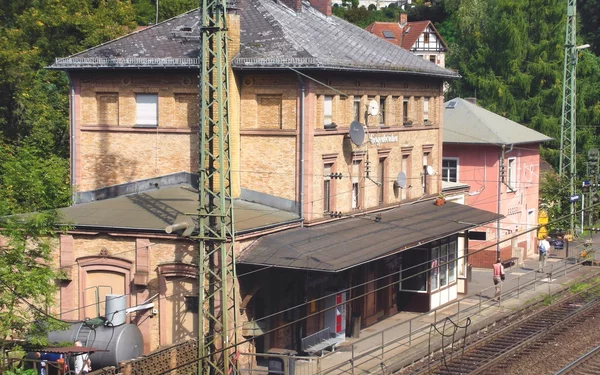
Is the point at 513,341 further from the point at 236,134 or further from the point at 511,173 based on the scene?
the point at 511,173

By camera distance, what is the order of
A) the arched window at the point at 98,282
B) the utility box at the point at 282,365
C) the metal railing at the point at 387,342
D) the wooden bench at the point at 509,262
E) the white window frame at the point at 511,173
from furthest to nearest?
the white window frame at the point at 511,173
the wooden bench at the point at 509,262
the arched window at the point at 98,282
the metal railing at the point at 387,342
the utility box at the point at 282,365

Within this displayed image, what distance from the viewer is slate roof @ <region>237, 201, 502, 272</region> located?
24.5 meters

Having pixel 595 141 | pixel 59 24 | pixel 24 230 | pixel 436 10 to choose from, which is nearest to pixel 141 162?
pixel 24 230

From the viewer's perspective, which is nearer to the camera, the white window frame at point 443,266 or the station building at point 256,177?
the station building at point 256,177

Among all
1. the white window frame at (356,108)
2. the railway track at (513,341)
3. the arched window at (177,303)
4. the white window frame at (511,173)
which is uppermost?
the white window frame at (356,108)

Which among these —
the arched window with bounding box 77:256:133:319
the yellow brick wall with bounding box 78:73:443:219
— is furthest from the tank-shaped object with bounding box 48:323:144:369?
the yellow brick wall with bounding box 78:73:443:219

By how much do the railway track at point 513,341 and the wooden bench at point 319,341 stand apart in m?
2.81

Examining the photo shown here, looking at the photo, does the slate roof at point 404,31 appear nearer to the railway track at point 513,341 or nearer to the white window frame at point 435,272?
the railway track at point 513,341

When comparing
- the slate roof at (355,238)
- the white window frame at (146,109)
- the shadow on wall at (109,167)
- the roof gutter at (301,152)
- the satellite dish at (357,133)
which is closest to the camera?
the slate roof at (355,238)

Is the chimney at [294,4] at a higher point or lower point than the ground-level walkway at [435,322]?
higher

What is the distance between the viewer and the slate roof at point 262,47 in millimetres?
27859

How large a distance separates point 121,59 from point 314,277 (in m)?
8.60

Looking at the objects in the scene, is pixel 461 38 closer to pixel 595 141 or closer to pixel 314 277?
pixel 595 141

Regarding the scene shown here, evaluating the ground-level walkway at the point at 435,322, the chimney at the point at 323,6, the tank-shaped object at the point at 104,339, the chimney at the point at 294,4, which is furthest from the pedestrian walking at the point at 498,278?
the tank-shaped object at the point at 104,339
